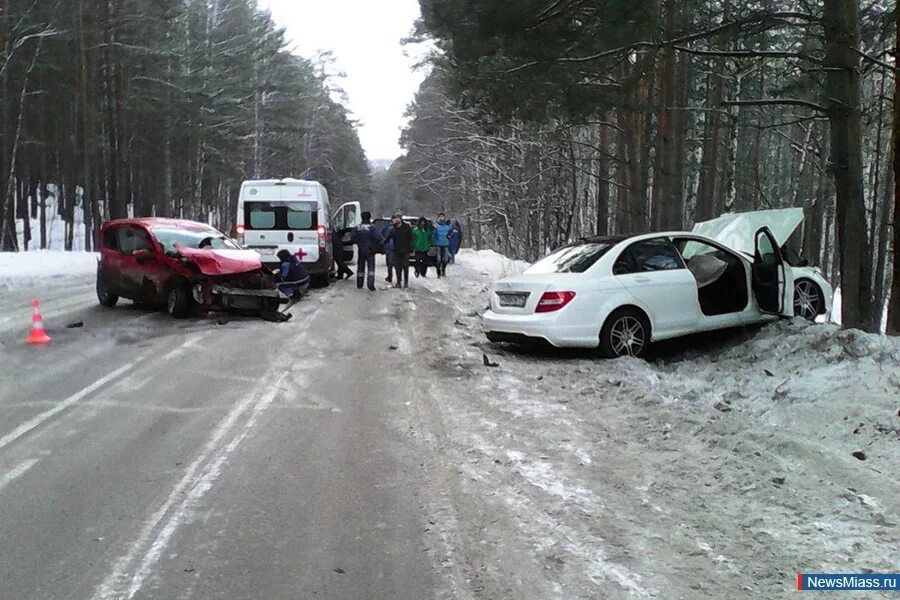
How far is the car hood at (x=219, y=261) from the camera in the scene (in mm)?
12977

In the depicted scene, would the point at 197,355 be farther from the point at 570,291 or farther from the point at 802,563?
the point at 802,563

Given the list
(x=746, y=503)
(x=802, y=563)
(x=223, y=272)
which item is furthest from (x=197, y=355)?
(x=802, y=563)

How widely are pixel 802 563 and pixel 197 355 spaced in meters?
8.00

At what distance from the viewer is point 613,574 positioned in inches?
152

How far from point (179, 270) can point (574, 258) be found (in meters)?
7.05

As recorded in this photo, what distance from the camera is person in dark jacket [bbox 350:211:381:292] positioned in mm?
18278

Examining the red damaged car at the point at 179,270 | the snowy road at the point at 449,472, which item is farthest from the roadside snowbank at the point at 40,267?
the snowy road at the point at 449,472

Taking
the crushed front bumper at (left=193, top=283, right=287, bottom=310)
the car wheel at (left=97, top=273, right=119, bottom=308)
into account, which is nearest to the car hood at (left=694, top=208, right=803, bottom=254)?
the crushed front bumper at (left=193, top=283, right=287, bottom=310)

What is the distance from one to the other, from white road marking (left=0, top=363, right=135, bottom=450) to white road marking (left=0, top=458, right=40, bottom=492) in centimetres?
52

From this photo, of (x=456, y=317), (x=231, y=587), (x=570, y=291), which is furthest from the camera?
(x=456, y=317)

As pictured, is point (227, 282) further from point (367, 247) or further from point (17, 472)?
point (17, 472)

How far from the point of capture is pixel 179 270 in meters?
13.1

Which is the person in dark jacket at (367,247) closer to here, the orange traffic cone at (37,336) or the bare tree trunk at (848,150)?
the orange traffic cone at (37,336)

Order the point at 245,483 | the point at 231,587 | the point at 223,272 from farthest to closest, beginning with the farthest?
the point at 223,272
the point at 245,483
the point at 231,587
